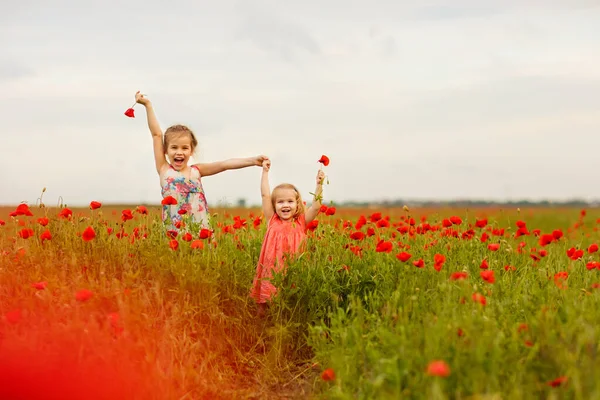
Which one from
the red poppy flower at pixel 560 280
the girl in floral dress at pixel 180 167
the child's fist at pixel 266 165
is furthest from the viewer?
the girl in floral dress at pixel 180 167

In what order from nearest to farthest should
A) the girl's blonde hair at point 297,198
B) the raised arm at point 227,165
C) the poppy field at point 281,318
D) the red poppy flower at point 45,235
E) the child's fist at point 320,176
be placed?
the poppy field at point 281,318, the red poppy flower at point 45,235, the child's fist at point 320,176, the girl's blonde hair at point 297,198, the raised arm at point 227,165

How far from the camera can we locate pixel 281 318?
5.27 meters

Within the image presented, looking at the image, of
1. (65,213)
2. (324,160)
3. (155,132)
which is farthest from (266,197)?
(65,213)

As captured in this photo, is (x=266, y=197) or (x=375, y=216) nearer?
(x=375, y=216)

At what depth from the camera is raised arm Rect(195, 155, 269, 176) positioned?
245 inches

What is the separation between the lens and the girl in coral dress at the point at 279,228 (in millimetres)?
5484

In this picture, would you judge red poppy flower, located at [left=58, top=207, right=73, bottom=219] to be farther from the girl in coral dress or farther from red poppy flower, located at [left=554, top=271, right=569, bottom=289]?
red poppy flower, located at [left=554, top=271, right=569, bottom=289]

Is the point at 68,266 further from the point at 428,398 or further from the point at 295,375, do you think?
the point at 428,398

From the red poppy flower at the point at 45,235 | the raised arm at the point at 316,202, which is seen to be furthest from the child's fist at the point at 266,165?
the red poppy flower at the point at 45,235

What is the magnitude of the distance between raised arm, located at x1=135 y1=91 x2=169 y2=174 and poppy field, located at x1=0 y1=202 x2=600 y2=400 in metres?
0.65

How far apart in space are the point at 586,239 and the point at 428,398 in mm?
7878

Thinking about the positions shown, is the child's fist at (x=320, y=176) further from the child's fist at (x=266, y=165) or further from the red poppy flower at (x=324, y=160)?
the child's fist at (x=266, y=165)

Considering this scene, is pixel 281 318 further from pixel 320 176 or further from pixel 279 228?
pixel 320 176

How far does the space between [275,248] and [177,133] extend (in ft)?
5.75
